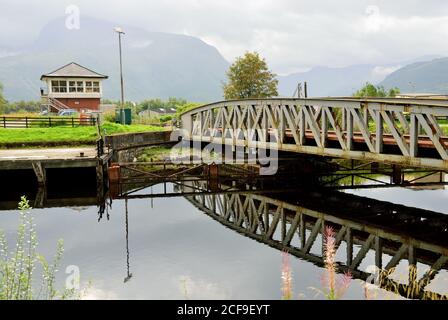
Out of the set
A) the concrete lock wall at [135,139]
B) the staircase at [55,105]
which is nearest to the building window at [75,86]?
the staircase at [55,105]

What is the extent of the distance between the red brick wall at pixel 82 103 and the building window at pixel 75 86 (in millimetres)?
1312

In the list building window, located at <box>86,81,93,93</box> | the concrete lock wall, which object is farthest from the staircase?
the concrete lock wall

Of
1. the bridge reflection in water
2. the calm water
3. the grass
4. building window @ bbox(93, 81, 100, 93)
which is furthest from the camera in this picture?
building window @ bbox(93, 81, 100, 93)

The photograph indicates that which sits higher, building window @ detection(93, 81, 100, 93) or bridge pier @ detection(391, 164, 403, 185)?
building window @ detection(93, 81, 100, 93)

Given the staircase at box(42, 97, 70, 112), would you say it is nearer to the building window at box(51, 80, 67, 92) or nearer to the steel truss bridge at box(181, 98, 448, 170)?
the building window at box(51, 80, 67, 92)

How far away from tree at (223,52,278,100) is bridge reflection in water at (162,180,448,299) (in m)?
41.6

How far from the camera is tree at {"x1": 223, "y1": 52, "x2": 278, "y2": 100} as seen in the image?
66438 millimetres

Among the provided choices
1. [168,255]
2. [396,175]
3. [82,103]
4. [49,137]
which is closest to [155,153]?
[49,137]

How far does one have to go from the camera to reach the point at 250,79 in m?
66.5

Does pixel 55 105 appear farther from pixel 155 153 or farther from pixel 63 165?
pixel 63 165

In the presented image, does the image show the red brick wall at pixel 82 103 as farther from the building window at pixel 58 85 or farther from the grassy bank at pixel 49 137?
the grassy bank at pixel 49 137

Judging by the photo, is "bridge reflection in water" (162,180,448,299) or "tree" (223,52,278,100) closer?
"bridge reflection in water" (162,180,448,299)

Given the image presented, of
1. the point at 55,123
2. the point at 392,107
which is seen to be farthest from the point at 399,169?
the point at 55,123

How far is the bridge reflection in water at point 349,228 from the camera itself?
552 inches
